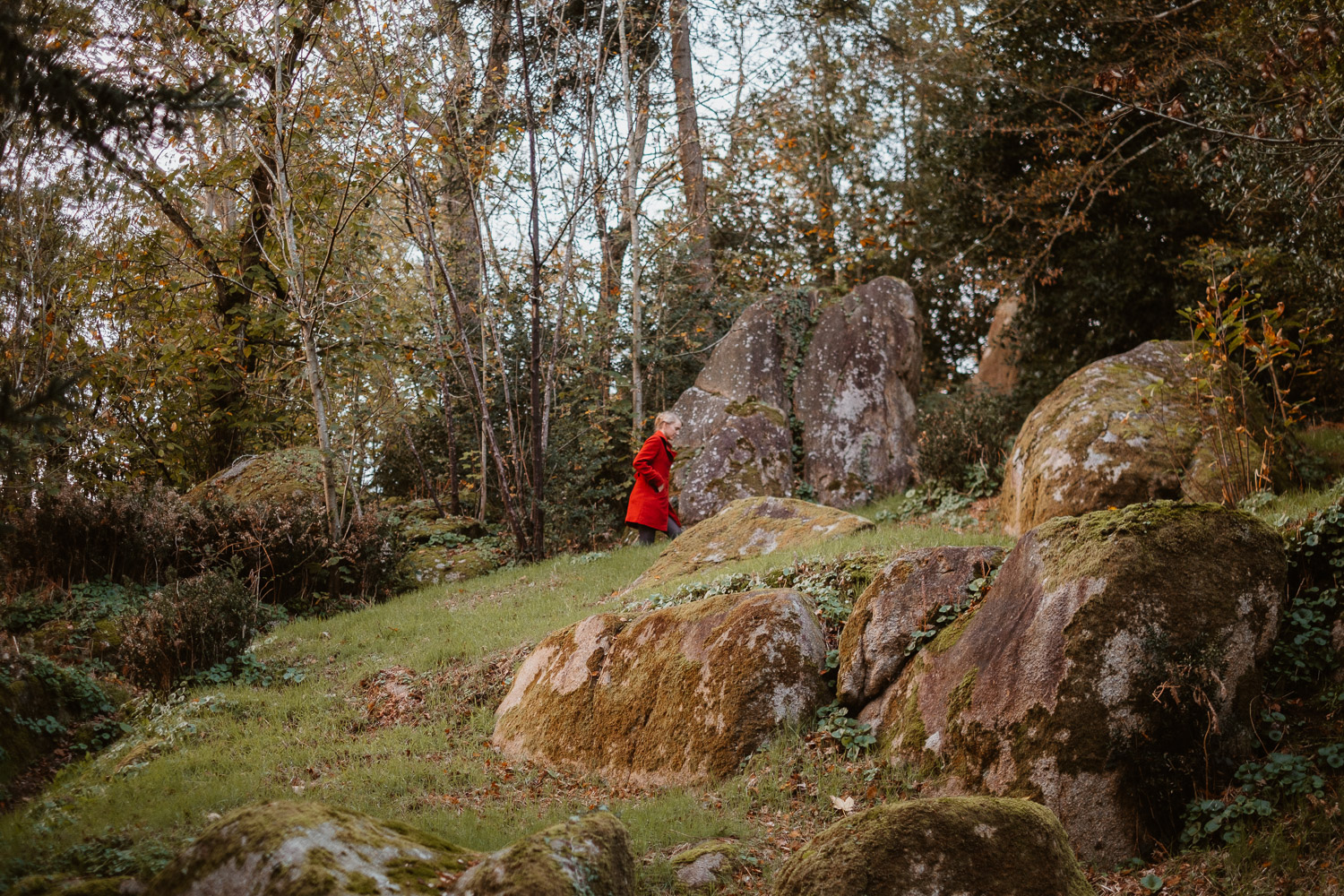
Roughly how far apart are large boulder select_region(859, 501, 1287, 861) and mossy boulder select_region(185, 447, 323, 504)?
9.81 m

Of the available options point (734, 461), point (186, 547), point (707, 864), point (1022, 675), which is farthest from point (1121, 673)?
point (186, 547)

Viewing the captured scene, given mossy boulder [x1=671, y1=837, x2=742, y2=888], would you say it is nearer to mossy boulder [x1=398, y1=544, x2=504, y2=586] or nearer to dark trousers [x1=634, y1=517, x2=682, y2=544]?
dark trousers [x1=634, y1=517, x2=682, y2=544]

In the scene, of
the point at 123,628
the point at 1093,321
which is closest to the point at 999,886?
the point at 123,628

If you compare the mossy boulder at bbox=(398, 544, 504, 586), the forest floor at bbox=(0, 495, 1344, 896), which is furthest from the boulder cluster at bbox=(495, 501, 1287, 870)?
the mossy boulder at bbox=(398, 544, 504, 586)

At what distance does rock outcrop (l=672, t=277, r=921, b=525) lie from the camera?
46.9 feet

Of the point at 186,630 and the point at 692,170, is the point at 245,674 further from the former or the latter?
the point at 692,170

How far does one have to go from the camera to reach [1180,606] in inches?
201

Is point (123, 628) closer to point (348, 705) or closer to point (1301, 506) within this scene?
point (348, 705)

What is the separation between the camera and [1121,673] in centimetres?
500

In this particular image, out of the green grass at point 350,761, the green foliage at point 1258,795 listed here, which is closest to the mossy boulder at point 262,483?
the green grass at point 350,761

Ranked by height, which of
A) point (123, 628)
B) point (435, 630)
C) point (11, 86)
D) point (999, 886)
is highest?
point (11, 86)

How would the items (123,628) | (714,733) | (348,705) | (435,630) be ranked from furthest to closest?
1. (435,630)
2. (123,628)
3. (348,705)
4. (714,733)

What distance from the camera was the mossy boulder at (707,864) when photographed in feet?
15.1

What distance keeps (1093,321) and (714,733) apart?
1127cm
